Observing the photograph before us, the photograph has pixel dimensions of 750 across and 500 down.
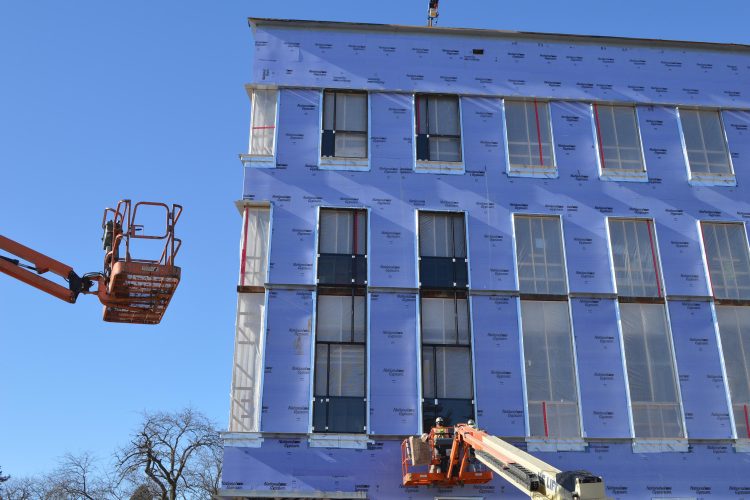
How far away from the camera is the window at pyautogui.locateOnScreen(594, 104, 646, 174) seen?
27.7 meters

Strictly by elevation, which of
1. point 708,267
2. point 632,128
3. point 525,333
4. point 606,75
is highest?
point 606,75

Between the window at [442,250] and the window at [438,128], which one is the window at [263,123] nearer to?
the window at [438,128]

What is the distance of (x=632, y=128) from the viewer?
28.4 metres

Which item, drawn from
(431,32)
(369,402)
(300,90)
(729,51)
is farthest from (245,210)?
(729,51)

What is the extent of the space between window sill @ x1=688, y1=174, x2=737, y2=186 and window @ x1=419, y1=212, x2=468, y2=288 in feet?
27.8

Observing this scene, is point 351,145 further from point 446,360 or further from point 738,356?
point 738,356

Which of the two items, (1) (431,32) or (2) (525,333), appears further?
(1) (431,32)

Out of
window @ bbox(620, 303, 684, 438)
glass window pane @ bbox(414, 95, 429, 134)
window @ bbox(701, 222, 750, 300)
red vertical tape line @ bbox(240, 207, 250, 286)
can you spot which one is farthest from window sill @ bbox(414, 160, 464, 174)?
window @ bbox(701, 222, 750, 300)

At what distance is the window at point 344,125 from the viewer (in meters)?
27.1

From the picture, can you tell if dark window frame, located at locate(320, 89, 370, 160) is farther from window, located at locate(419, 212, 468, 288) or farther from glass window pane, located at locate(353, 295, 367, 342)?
glass window pane, located at locate(353, 295, 367, 342)

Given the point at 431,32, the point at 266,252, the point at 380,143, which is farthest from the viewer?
the point at 431,32

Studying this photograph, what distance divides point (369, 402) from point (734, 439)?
11231 mm

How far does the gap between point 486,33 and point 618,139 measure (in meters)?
6.16

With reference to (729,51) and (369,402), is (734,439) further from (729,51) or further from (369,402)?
(729,51)
